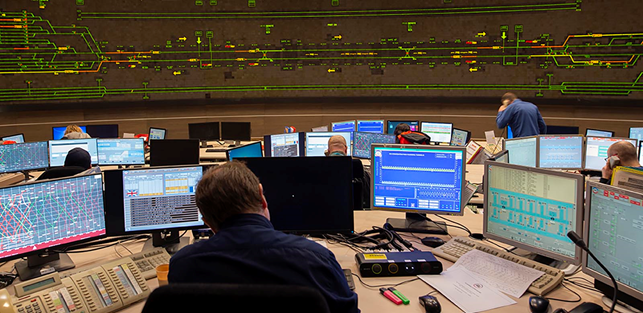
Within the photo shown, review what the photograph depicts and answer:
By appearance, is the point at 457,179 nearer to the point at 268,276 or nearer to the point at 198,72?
the point at 268,276

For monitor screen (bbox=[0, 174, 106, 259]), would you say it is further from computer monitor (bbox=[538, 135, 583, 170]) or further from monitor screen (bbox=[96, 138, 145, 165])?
computer monitor (bbox=[538, 135, 583, 170])

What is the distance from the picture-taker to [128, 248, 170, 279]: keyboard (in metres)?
1.96

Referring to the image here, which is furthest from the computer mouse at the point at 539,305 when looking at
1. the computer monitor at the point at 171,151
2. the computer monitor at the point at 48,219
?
the computer monitor at the point at 171,151

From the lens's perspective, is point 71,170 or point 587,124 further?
point 587,124

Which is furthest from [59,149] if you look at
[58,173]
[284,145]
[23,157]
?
[284,145]

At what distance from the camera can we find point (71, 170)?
3.26 m

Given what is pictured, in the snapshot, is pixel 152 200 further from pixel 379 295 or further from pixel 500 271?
pixel 500 271

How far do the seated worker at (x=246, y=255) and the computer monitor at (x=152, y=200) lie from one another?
2.96 feet

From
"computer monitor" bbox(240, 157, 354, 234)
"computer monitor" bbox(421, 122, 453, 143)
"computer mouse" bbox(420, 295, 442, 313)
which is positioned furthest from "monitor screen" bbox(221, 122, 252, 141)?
"computer mouse" bbox(420, 295, 442, 313)

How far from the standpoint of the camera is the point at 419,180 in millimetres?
2438

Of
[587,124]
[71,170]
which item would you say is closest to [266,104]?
[71,170]

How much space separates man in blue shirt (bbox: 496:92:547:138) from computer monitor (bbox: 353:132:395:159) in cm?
189

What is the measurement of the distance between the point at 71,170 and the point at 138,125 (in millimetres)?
4740

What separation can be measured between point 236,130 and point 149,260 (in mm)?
5007
